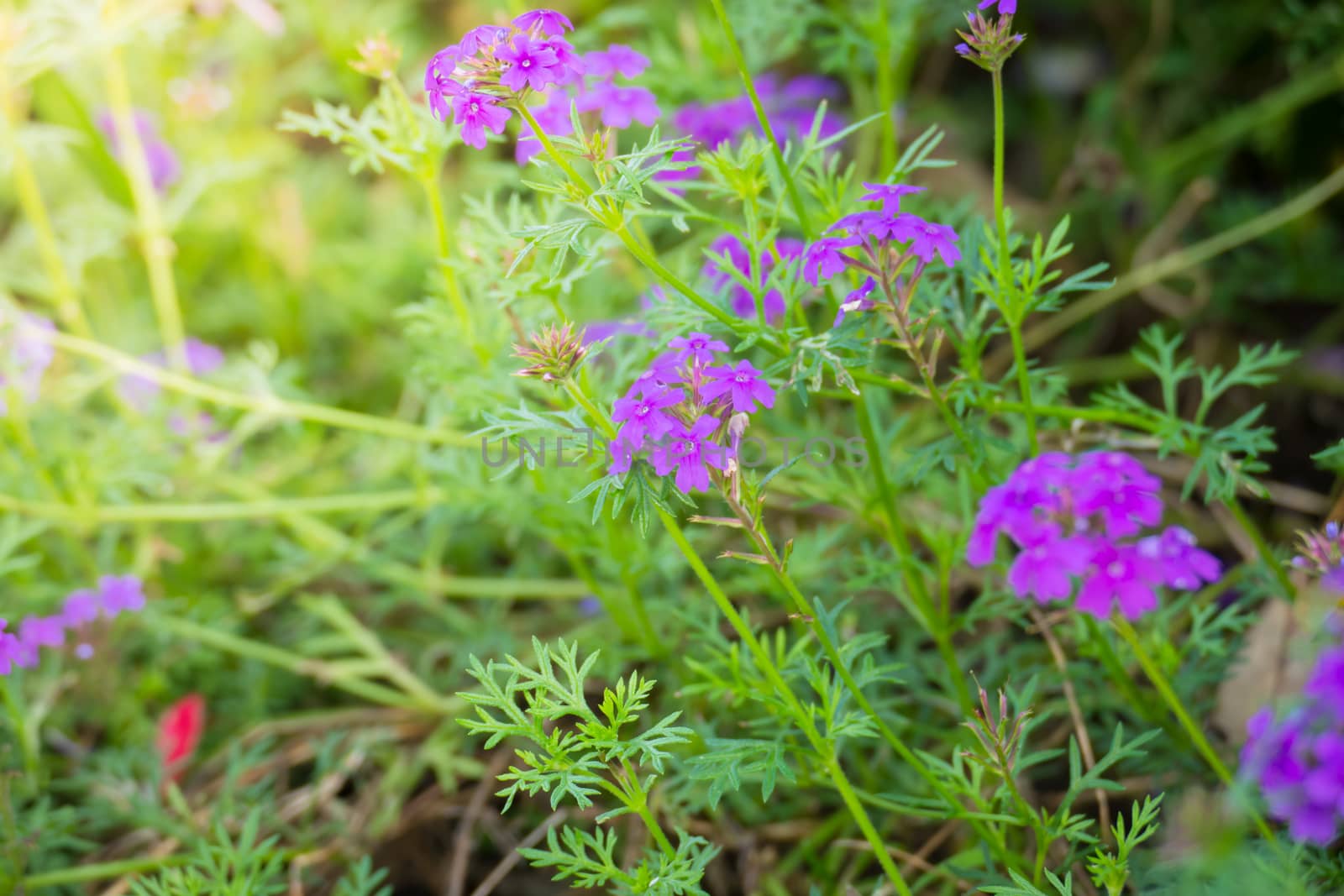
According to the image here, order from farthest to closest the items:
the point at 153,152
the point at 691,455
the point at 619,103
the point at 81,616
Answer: the point at 153,152 < the point at 81,616 < the point at 619,103 < the point at 691,455

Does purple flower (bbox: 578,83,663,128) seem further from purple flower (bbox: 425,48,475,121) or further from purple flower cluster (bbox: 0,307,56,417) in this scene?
purple flower cluster (bbox: 0,307,56,417)

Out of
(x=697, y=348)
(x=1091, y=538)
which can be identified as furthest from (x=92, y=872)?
(x=1091, y=538)

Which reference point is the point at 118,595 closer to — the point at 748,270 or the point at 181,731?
the point at 181,731

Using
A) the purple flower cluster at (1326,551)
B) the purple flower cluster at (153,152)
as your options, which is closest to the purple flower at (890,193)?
the purple flower cluster at (1326,551)

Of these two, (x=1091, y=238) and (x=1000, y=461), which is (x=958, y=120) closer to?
(x=1091, y=238)

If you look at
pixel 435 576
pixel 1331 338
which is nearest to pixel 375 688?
pixel 435 576

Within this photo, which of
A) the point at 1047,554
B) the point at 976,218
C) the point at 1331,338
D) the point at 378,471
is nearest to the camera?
the point at 1047,554

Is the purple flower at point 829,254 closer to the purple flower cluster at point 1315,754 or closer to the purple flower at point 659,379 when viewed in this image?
the purple flower at point 659,379
